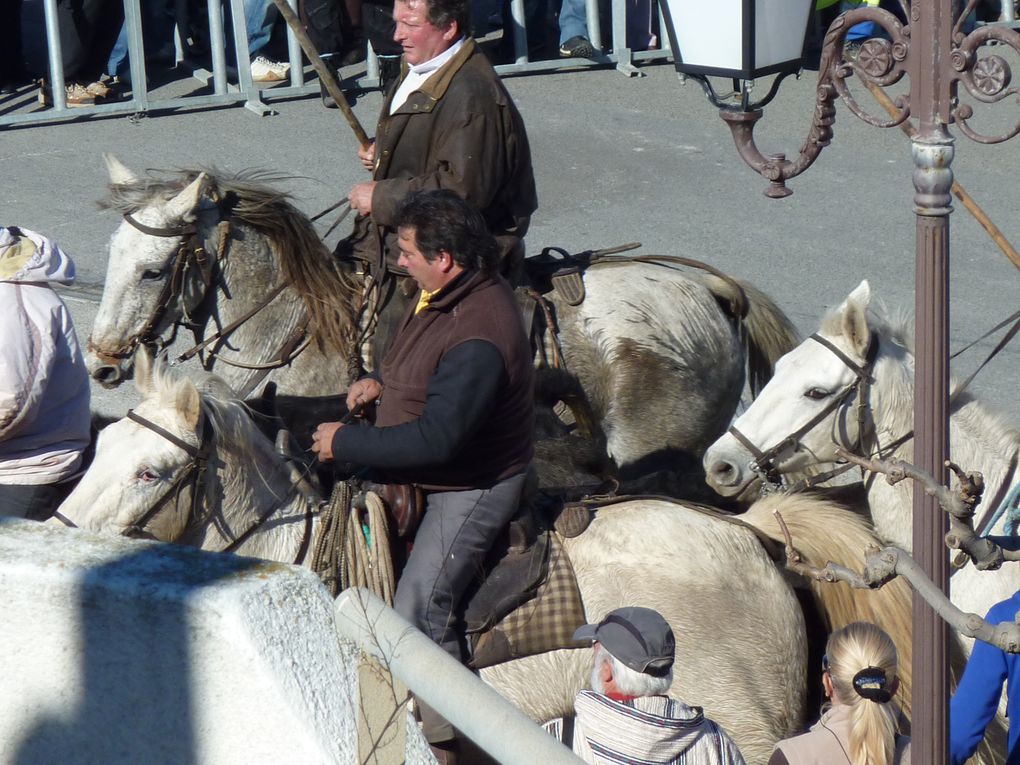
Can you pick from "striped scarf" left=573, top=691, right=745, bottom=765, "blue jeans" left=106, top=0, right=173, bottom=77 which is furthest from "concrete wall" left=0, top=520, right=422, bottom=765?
"blue jeans" left=106, top=0, right=173, bottom=77

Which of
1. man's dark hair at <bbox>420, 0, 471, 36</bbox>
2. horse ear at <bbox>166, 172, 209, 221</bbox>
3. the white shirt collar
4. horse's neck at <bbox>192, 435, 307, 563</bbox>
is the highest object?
man's dark hair at <bbox>420, 0, 471, 36</bbox>

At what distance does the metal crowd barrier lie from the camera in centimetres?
1185

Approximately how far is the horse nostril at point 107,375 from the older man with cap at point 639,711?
297cm

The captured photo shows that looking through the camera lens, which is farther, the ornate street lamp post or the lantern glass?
Answer: the lantern glass

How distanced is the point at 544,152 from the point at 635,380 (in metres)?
5.85

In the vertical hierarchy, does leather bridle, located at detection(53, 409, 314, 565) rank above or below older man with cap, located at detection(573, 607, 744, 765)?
above

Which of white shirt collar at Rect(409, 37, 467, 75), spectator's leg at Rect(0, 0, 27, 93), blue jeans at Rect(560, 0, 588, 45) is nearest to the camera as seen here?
white shirt collar at Rect(409, 37, 467, 75)

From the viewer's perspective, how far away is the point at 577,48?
515 inches

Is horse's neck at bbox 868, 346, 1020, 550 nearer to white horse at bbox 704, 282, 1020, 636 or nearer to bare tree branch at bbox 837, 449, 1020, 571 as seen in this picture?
white horse at bbox 704, 282, 1020, 636

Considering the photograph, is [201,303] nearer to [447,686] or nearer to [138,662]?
[138,662]

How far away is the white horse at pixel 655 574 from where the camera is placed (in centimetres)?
430

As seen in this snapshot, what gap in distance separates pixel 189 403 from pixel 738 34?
1.93m

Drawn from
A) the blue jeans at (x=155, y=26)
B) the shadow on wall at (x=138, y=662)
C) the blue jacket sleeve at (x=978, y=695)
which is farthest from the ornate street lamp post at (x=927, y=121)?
the blue jeans at (x=155, y=26)

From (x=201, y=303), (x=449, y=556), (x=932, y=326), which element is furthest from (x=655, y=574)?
(x=201, y=303)
